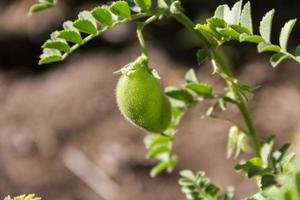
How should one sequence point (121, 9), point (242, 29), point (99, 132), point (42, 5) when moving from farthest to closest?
point (99, 132) < point (42, 5) < point (121, 9) < point (242, 29)

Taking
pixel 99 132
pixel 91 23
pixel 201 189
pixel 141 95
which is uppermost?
pixel 91 23

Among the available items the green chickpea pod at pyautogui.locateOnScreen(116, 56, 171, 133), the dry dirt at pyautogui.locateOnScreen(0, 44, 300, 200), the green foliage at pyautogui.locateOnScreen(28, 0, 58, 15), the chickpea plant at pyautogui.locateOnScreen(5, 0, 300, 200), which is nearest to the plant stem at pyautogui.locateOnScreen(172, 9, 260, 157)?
the chickpea plant at pyautogui.locateOnScreen(5, 0, 300, 200)

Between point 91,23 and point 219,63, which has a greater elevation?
point 91,23

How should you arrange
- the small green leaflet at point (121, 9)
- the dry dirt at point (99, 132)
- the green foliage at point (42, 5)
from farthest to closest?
the dry dirt at point (99, 132)
the green foliage at point (42, 5)
the small green leaflet at point (121, 9)

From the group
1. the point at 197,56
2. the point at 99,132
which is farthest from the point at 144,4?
the point at 99,132

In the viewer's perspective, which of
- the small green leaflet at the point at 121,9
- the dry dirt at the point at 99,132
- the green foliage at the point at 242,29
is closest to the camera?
the green foliage at the point at 242,29

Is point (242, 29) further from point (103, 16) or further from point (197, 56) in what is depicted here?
point (103, 16)

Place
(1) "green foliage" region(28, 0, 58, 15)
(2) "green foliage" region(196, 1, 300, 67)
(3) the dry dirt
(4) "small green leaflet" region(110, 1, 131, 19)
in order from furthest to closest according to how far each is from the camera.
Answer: (3) the dry dirt
(1) "green foliage" region(28, 0, 58, 15)
(4) "small green leaflet" region(110, 1, 131, 19)
(2) "green foliage" region(196, 1, 300, 67)

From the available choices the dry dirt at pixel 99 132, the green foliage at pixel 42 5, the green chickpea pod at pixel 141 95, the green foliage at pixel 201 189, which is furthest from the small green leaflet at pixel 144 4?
the dry dirt at pixel 99 132

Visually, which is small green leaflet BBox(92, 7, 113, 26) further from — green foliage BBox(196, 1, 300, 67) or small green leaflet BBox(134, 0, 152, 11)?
green foliage BBox(196, 1, 300, 67)

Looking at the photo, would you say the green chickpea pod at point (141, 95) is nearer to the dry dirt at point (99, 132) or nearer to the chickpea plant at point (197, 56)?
the chickpea plant at point (197, 56)
